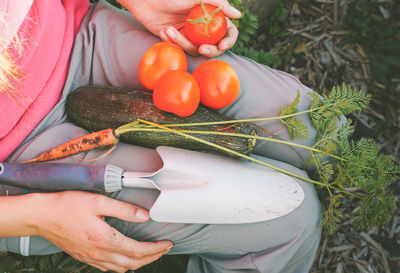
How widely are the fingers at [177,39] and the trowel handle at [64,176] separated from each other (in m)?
0.55

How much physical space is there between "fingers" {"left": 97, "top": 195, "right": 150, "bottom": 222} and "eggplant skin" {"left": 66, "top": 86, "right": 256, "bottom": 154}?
27 centimetres

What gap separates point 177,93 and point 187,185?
313mm

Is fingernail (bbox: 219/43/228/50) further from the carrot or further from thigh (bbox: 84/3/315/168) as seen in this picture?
the carrot

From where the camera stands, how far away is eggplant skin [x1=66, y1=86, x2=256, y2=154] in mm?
1183

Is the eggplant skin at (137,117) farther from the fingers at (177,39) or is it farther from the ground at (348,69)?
the ground at (348,69)

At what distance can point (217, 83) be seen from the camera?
1.14 m

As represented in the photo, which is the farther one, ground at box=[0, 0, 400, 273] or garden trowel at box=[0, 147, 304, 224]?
ground at box=[0, 0, 400, 273]

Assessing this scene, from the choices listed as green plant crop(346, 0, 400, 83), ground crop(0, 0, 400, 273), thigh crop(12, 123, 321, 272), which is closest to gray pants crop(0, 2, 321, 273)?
thigh crop(12, 123, 321, 272)

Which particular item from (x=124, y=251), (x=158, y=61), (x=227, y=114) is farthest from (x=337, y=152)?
(x=124, y=251)

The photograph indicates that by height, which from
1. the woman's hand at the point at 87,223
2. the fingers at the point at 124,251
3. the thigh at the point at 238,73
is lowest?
the fingers at the point at 124,251

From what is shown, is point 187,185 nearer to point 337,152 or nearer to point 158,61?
point 158,61

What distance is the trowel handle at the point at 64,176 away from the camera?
1042 millimetres

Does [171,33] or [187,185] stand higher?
[171,33]

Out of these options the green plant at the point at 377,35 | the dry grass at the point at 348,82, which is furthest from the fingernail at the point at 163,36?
the green plant at the point at 377,35
